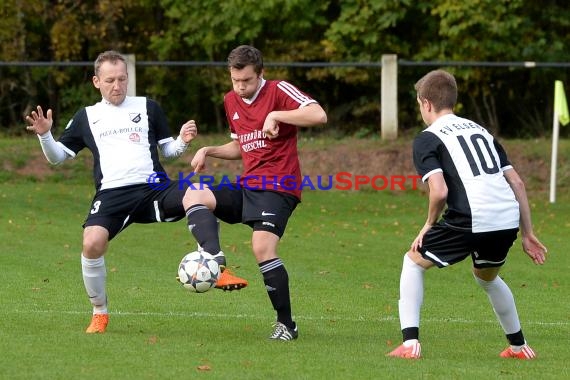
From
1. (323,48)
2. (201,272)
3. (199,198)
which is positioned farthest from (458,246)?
(323,48)

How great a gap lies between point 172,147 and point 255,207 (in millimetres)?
939

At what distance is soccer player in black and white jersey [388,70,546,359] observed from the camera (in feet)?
24.7

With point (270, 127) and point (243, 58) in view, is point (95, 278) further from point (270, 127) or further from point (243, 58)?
point (243, 58)

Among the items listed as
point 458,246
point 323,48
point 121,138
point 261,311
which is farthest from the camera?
point 323,48

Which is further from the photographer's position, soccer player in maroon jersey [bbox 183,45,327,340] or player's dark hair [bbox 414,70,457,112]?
soccer player in maroon jersey [bbox 183,45,327,340]

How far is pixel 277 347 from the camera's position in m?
8.07

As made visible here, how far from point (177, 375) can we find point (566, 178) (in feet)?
49.1

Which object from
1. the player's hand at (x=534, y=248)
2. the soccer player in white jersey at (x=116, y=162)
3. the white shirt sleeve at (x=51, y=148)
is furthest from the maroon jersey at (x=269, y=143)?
the player's hand at (x=534, y=248)

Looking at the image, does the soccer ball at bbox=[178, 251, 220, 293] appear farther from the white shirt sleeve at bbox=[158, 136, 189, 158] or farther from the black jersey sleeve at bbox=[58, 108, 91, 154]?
the black jersey sleeve at bbox=[58, 108, 91, 154]

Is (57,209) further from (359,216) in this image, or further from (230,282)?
(230,282)

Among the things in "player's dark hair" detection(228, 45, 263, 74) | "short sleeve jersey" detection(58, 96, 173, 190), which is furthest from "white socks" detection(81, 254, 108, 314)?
"player's dark hair" detection(228, 45, 263, 74)

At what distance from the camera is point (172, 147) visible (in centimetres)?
898

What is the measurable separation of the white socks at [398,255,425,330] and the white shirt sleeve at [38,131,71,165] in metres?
2.80

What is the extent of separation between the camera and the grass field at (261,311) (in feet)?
24.2
